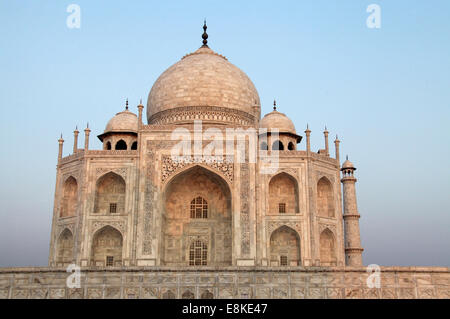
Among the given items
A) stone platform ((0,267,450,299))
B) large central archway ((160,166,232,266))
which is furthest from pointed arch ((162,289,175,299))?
large central archway ((160,166,232,266))

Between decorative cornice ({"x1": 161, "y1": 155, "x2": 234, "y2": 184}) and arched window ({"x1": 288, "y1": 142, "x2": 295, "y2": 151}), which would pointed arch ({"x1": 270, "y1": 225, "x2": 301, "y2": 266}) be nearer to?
decorative cornice ({"x1": 161, "y1": 155, "x2": 234, "y2": 184})

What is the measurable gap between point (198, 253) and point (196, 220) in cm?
140

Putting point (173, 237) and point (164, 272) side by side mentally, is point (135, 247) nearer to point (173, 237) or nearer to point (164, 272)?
point (173, 237)

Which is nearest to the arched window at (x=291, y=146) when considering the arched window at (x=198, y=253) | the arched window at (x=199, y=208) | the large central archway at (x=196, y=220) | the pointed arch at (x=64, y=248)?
the large central archway at (x=196, y=220)

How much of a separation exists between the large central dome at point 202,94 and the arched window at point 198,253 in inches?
233

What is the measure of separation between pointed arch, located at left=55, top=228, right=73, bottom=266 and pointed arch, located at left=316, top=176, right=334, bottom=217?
10.5 metres

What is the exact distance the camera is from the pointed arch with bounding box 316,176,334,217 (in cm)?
2232

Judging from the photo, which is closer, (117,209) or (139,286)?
(139,286)

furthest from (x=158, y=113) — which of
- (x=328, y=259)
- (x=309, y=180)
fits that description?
(x=328, y=259)

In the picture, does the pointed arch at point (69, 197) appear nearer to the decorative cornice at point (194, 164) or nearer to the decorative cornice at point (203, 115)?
the decorative cornice at point (194, 164)

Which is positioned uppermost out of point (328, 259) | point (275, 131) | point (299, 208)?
point (275, 131)

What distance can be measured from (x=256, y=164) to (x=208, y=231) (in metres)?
3.50

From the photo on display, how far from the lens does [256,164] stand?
830 inches

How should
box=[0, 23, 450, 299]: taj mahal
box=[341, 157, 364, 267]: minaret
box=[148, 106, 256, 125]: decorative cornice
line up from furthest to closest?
1. box=[148, 106, 256, 125]: decorative cornice
2. box=[341, 157, 364, 267]: minaret
3. box=[0, 23, 450, 299]: taj mahal
